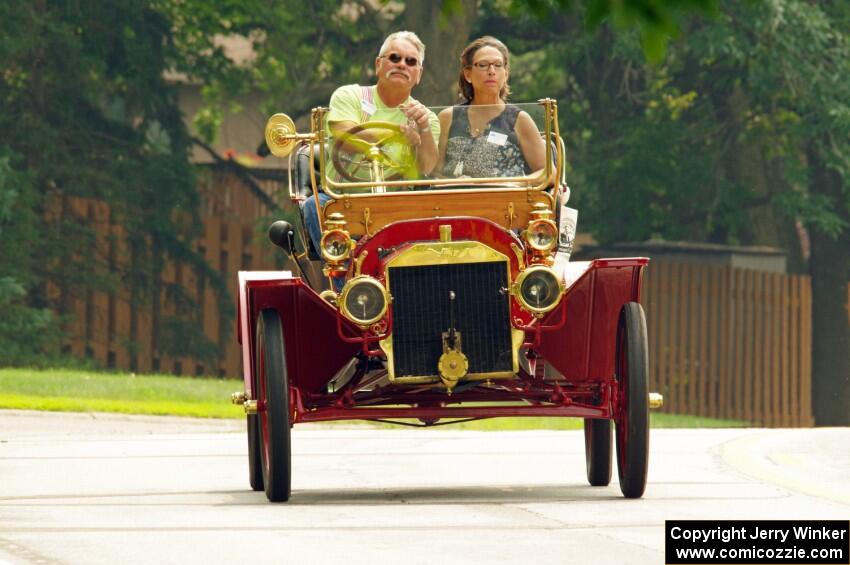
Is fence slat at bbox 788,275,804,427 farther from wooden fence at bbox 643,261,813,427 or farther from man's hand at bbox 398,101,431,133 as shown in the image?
man's hand at bbox 398,101,431,133

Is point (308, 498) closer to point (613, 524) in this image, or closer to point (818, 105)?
point (613, 524)

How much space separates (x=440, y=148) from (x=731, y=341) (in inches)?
653

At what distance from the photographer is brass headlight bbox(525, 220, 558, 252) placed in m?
10.4

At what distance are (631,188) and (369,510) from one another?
788 inches

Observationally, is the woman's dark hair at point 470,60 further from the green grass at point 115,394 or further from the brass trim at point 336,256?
the green grass at point 115,394

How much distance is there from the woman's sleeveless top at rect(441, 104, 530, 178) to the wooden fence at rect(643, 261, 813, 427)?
16.1 m

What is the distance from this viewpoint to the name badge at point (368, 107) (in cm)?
1098

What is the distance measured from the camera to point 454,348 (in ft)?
32.9

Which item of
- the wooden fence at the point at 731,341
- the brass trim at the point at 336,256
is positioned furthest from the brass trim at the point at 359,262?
the wooden fence at the point at 731,341

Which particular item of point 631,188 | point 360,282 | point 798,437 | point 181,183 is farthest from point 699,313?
point 360,282

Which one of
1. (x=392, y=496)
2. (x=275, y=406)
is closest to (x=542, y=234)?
(x=392, y=496)

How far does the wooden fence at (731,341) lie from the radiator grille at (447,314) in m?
17.0

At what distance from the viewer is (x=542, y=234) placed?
34.0ft

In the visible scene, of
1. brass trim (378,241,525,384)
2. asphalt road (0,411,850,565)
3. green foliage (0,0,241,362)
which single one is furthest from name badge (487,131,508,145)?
green foliage (0,0,241,362)
